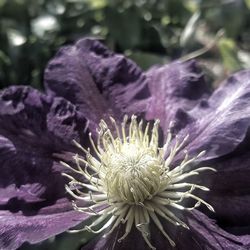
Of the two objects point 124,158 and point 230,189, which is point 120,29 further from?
point 230,189

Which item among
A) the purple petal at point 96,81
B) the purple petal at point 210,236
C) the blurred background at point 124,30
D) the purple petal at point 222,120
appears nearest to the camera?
the purple petal at point 210,236

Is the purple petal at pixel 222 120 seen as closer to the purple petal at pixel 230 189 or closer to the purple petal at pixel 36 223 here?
the purple petal at pixel 230 189

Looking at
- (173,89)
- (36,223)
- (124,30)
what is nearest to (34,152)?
(36,223)

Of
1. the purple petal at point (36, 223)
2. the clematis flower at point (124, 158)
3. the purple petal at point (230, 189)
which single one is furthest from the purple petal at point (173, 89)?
the purple petal at point (36, 223)

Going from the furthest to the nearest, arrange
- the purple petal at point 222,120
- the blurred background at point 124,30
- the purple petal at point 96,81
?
the blurred background at point 124,30
the purple petal at point 96,81
the purple petal at point 222,120

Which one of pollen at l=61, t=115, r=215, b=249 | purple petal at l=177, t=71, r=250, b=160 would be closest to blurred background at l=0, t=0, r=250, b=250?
purple petal at l=177, t=71, r=250, b=160

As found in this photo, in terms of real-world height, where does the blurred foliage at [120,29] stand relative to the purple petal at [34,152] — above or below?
above
